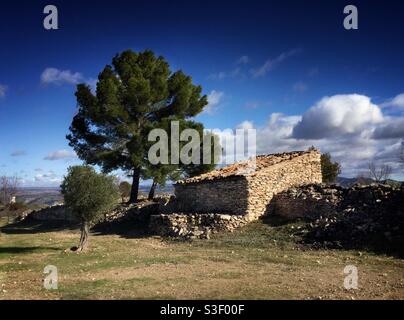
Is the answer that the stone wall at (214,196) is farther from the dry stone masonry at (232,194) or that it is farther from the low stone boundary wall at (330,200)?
the low stone boundary wall at (330,200)

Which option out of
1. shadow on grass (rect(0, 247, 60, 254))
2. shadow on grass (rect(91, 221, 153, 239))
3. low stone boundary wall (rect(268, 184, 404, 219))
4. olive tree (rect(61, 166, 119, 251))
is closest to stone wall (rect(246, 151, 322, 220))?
low stone boundary wall (rect(268, 184, 404, 219))

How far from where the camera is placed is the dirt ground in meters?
9.07

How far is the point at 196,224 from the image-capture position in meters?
19.4

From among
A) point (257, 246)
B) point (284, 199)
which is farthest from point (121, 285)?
point (284, 199)

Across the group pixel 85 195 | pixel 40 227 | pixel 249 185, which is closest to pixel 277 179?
pixel 249 185

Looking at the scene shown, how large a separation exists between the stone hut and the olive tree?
6.60 meters

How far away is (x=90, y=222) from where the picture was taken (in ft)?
55.3

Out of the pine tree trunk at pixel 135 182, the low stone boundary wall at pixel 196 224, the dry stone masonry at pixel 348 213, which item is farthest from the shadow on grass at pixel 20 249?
the pine tree trunk at pixel 135 182

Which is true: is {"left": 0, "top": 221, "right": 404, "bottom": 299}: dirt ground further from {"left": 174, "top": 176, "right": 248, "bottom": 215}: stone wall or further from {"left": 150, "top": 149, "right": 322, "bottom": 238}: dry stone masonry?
{"left": 174, "top": 176, "right": 248, "bottom": 215}: stone wall

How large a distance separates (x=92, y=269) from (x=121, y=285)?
109 inches

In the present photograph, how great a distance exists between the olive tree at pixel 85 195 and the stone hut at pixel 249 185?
660 cm

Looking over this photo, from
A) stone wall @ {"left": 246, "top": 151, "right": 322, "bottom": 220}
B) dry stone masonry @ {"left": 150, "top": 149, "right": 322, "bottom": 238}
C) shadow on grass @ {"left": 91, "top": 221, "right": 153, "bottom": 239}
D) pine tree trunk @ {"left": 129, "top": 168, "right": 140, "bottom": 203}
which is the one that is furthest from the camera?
pine tree trunk @ {"left": 129, "top": 168, "right": 140, "bottom": 203}

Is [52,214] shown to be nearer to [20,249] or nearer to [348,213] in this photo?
[20,249]
